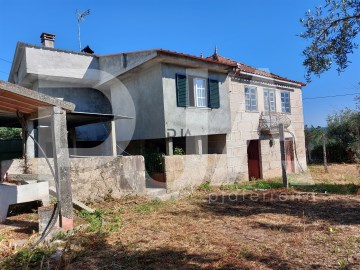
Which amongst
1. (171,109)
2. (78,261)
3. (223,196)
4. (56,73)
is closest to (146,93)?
(171,109)

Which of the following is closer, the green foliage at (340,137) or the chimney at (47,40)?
the chimney at (47,40)

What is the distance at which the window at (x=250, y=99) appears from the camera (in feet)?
52.8

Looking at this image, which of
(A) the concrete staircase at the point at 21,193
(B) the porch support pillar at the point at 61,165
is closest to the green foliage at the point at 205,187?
(A) the concrete staircase at the point at 21,193

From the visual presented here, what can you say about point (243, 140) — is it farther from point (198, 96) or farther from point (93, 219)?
point (93, 219)

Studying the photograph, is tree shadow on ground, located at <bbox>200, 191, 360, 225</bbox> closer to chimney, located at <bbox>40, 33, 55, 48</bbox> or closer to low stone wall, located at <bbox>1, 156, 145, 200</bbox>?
low stone wall, located at <bbox>1, 156, 145, 200</bbox>

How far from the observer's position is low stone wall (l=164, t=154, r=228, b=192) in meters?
11.2

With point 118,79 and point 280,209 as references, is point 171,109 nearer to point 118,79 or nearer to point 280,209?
point 118,79

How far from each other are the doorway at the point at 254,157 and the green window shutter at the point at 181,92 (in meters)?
5.39

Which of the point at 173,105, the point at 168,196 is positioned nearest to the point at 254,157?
the point at 173,105

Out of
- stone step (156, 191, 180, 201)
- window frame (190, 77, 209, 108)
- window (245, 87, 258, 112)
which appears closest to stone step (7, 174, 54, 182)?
stone step (156, 191, 180, 201)

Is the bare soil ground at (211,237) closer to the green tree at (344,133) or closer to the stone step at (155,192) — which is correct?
the stone step at (155,192)

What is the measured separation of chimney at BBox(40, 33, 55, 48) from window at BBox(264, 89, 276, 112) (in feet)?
38.7

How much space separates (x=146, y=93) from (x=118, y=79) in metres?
2.37

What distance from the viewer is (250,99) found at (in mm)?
16281
